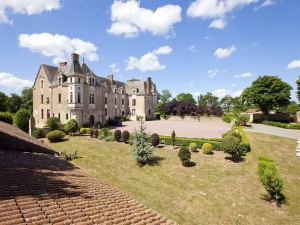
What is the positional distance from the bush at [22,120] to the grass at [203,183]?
1318 cm

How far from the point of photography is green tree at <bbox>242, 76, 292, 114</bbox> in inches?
2083

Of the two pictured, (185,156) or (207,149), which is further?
(207,149)

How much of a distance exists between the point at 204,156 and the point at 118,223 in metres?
19.3

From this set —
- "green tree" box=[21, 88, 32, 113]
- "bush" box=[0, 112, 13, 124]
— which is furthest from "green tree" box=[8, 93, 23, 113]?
"bush" box=[0, 112, 13, 124]

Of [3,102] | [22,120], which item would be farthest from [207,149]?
[3,102]

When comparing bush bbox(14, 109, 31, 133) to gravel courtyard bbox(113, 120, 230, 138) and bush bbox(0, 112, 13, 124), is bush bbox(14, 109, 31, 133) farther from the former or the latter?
gravel courtyard bbox(113, 120, 230, 138)

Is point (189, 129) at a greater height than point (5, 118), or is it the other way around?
point (5, 118)

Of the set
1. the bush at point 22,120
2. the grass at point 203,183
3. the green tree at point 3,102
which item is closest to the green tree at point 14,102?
the green tree at point 3,102

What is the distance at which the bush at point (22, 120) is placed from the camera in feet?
115

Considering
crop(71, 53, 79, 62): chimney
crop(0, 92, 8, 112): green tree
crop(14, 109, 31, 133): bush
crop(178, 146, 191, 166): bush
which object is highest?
crop(71, 53, 79, 62): chimney

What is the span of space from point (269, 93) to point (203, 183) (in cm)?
4549

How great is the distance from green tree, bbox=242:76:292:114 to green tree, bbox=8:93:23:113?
6843cm

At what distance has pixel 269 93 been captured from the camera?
54.2 metres

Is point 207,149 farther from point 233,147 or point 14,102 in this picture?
point 14,102
